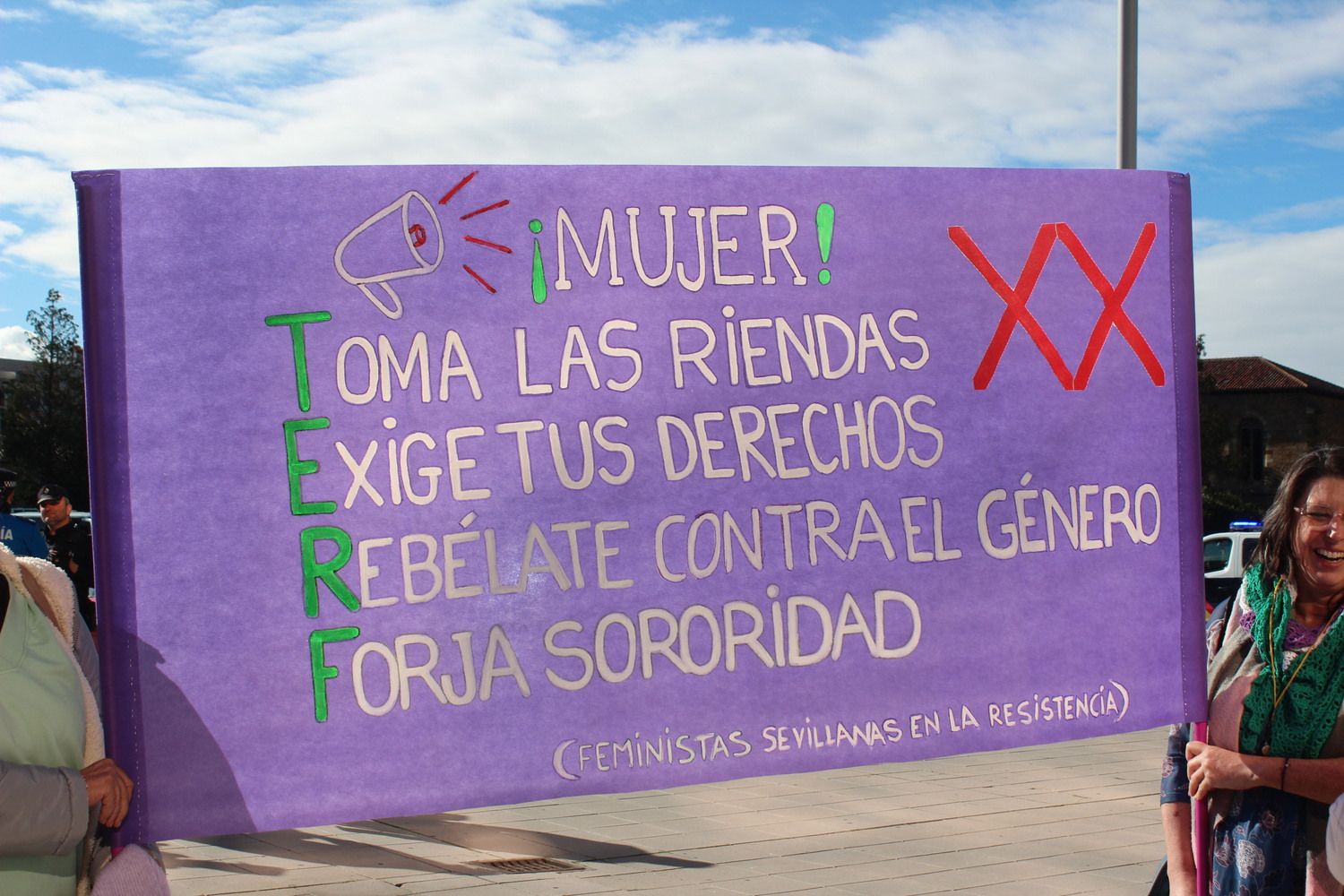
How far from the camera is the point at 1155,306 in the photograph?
2.94m

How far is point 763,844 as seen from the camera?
595 centimetres

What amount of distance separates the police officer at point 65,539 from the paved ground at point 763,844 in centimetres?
231

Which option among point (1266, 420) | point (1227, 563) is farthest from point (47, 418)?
point (1266, 420)

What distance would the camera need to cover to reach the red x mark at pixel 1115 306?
2900mm

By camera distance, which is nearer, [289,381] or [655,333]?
[289,381]

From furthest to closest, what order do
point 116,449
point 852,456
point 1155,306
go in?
point 1155,306
point 852,456
point 116,449

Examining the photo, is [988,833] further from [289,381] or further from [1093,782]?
[289,381]

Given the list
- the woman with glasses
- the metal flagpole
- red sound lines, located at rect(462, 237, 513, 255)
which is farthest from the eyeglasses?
the metal flagpole

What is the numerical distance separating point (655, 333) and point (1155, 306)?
45.6 inches

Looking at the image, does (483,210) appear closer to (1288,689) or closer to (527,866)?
(1288,689)

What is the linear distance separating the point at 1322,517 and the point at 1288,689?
1.13 feet

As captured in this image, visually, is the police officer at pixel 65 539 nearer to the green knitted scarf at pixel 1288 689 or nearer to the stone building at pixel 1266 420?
the green knitted scarf at pixel 1288 689

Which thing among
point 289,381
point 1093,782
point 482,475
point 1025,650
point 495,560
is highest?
point 289,381

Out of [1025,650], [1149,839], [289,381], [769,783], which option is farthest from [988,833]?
[289,381]
